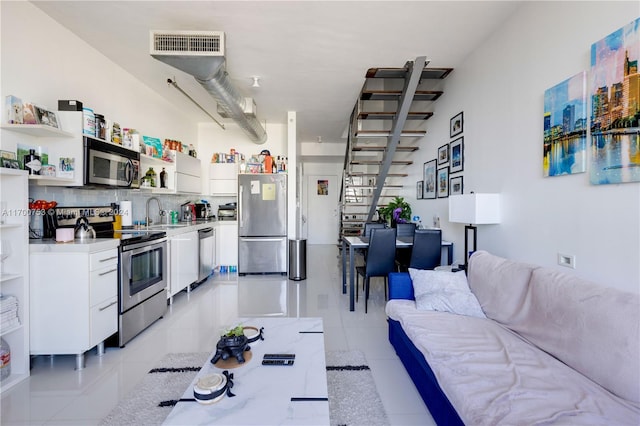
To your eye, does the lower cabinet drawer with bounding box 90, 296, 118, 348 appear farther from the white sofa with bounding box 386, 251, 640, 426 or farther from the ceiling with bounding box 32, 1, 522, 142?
the ceiling with bounding box 32, 1, 522, 142

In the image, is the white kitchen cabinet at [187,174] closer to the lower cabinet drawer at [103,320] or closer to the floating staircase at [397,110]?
the lower cabinet drawer at [103,320]

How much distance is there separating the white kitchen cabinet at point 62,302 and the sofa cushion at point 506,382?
238 cm

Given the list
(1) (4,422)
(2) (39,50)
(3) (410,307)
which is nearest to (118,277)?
(1) (4,422)

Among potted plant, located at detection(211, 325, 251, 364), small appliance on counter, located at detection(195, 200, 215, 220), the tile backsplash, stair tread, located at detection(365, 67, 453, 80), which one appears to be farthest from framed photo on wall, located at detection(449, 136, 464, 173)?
small appliance on counter, located at detection(195, 200, 215, 220)

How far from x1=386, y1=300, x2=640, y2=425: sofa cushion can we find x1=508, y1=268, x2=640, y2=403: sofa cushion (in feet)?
0.17

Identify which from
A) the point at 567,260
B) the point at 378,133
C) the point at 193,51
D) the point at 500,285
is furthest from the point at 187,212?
the point at 567,260

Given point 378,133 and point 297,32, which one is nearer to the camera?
point 297,32

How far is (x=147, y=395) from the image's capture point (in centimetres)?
187

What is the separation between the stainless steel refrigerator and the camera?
4957 mm

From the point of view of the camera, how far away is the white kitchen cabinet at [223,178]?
5.34 m

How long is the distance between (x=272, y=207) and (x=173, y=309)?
7.11 feet

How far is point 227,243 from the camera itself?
203 inches

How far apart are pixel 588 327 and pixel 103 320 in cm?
318

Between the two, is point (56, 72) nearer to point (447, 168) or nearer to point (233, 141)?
point (233, 141)
